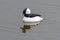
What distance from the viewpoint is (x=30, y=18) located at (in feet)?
42.7

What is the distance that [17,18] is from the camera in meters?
13.0

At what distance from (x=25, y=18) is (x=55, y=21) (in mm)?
961

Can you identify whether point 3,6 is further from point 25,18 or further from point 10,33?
point 10,33

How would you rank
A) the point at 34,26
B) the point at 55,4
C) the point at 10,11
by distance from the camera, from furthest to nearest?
the point at 55,4 < the point at 10,11 < the point at 34,26

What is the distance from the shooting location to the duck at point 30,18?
1291 cm

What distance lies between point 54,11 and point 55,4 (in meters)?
0.95

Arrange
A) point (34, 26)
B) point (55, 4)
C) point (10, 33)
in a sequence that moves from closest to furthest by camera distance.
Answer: point (10, 33), point (34, 26), point (55, 4)

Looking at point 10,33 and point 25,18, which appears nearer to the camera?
point 10,33

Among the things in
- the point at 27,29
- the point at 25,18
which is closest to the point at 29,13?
the point at 25,18

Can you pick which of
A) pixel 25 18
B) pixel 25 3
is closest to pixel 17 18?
pixel 25 18

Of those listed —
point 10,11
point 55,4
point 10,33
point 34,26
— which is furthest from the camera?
point 55,4

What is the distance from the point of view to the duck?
12914 mm

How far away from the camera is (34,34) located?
38.0ft

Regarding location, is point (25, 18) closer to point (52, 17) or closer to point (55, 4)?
point (52, 17)
